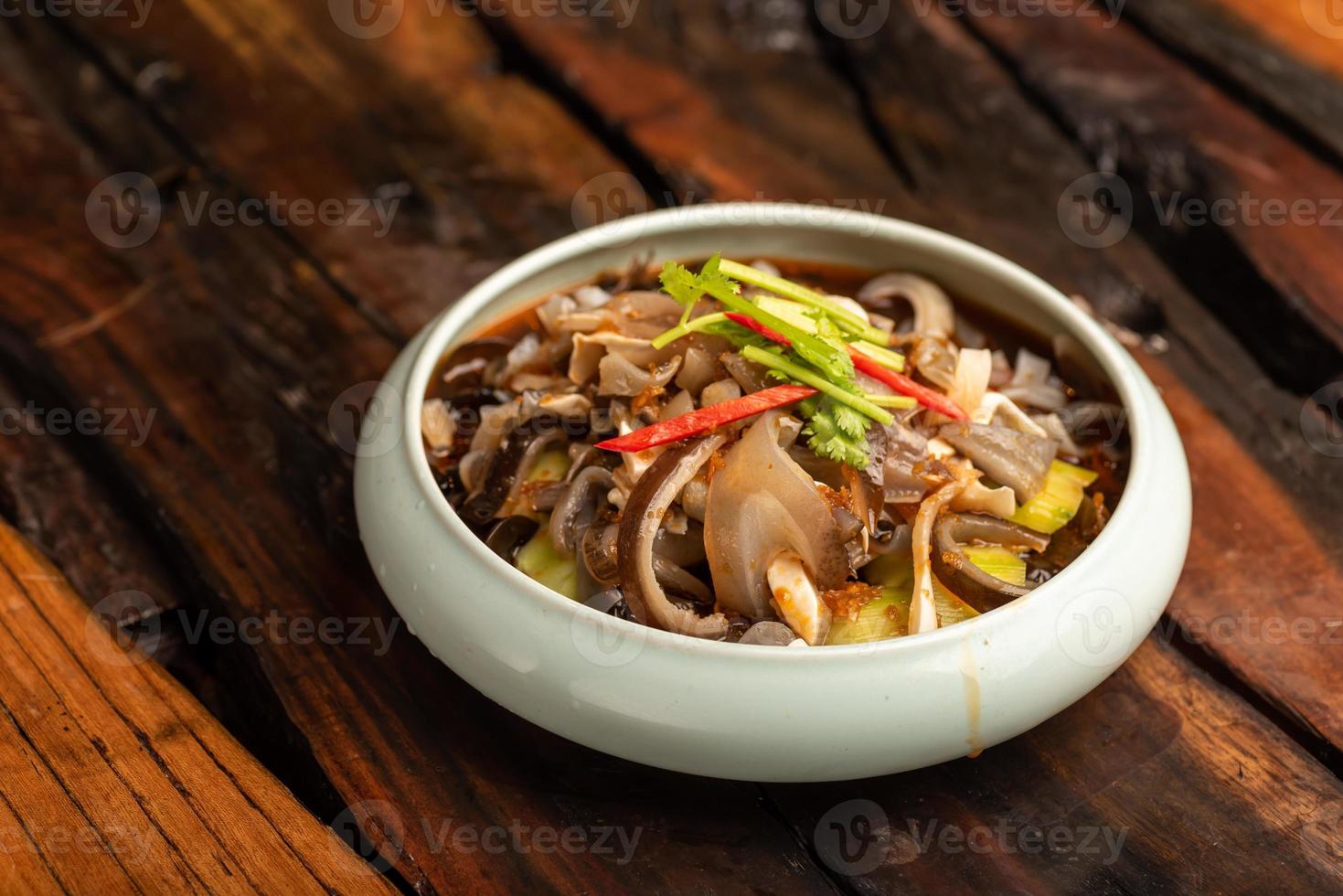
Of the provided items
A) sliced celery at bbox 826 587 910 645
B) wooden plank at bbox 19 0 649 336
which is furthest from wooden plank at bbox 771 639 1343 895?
wooden plank at bbox 19 0 649 336

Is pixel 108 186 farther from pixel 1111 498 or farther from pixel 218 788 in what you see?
pixel 1111 498

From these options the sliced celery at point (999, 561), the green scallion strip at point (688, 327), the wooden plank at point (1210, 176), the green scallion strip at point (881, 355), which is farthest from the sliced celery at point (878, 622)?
the wooden plank at point (1210, 176)

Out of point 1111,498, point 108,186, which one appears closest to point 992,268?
point 1111,498

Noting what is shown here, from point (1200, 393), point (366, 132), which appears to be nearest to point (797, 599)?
point (1200, 393)

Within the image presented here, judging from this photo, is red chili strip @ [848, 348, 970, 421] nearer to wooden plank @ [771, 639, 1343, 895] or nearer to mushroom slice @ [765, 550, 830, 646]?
mushroom slice @ [765, 550, 830, 646]

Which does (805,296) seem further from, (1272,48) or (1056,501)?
(1272,48)

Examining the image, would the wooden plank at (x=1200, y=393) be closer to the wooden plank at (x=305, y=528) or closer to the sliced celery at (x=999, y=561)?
the sliced celery at (x=999, y=561)
